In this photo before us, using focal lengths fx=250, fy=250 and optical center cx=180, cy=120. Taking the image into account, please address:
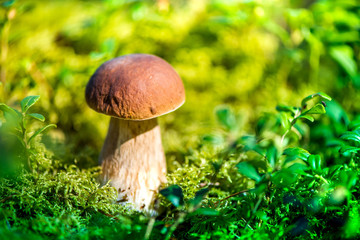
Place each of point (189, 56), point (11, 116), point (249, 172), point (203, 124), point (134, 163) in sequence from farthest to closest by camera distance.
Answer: point (189, 56)
point (203, 124)
point (134, 163)
point (11, 116)
point (249, 172)

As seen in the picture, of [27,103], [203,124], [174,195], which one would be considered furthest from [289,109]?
[27,103]

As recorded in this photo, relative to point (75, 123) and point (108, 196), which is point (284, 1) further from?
point (108, 196)

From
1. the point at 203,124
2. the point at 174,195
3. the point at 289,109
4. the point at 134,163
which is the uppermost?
the point at 289,109

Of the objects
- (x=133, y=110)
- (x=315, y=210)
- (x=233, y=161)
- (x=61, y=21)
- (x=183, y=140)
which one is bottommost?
(x=183, y=140)

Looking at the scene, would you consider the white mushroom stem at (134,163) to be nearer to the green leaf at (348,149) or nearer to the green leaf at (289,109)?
the green leaf at (289,109)

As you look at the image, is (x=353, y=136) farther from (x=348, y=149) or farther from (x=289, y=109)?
(x=289, y=109)

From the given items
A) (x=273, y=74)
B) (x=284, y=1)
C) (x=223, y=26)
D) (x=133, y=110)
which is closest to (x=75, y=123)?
(x=133, y=110)
